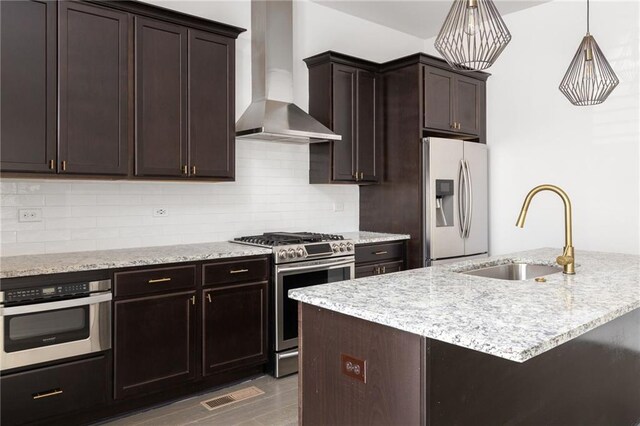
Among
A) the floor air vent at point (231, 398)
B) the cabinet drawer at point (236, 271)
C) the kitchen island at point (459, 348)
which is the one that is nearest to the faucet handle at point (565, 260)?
the kitchen island at point (459, 348)

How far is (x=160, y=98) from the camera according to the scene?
340cm

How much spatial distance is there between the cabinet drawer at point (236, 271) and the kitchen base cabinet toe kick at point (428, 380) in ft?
5.03

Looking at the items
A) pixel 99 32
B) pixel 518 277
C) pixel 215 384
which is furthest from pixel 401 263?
pixel 99 32

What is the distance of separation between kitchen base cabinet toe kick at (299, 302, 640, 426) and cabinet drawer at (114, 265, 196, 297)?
1.47 m

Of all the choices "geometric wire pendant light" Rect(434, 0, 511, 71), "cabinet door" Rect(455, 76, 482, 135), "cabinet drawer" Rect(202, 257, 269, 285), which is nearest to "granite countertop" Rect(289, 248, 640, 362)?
"geometric wire pendant light" Rect(434, 0, 511, 71)

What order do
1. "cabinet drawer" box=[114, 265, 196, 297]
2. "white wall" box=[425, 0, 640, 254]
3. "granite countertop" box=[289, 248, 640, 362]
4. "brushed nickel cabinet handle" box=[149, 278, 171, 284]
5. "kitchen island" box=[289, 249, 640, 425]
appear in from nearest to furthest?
"granite countertop" box=[289, 248, 640, 362] < "kitchen island" box=[289, 249, 640, 425] < "cabinet drawer" box=[114, 265, 196, 297] < "brushed nickel cabinet handle" box=[149, 278, 171, 284] < "white wall" box=[425, 0, 640, 254]

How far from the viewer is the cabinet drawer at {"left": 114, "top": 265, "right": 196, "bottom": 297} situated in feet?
9.66

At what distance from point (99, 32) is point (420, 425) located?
293 centimetres

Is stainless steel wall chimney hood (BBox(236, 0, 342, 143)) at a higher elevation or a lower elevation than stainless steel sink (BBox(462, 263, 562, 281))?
higher

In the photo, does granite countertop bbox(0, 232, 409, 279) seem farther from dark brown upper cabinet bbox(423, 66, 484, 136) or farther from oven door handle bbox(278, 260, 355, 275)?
dark brown upper cabinet bbox(423, 66, 484, 136)

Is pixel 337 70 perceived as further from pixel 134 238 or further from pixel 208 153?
pixel 134 238

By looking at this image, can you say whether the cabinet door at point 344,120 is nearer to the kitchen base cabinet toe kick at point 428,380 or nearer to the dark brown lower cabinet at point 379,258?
the dark brown lower cabinet at point 379,258

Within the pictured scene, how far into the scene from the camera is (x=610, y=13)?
4.32m

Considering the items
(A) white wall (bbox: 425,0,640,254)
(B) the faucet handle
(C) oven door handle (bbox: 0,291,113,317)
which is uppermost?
(A) white wall (bbox: 425,0,640,254)
